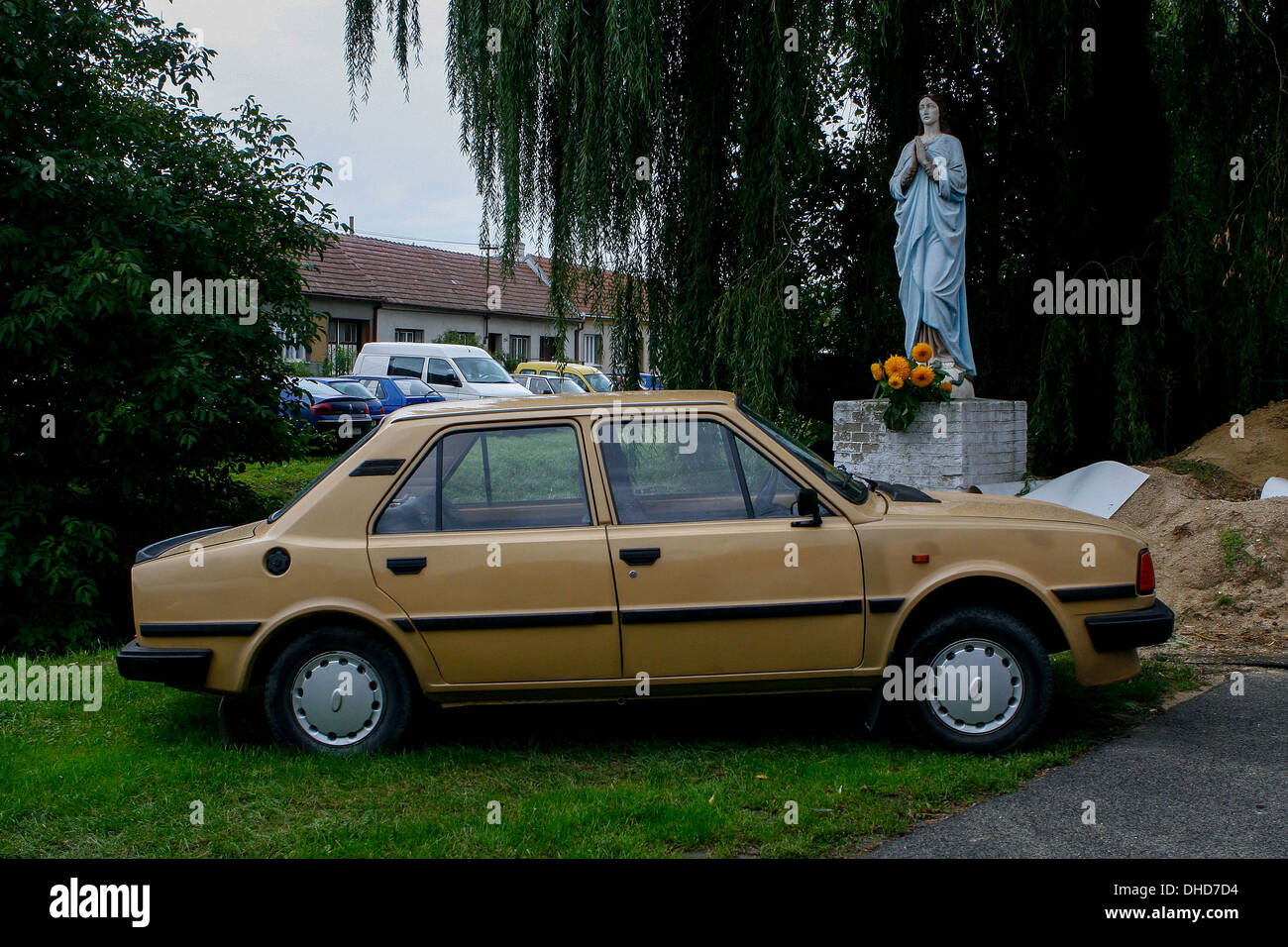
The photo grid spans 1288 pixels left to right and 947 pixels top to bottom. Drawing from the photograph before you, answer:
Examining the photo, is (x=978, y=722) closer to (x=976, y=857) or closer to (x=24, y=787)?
(x=976, y=857)

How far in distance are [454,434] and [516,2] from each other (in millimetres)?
5951

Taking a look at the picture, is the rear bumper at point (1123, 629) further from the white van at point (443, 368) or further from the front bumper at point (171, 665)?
the white van at point (443, 368)

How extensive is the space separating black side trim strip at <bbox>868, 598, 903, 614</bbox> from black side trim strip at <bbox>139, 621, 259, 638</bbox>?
105 inches

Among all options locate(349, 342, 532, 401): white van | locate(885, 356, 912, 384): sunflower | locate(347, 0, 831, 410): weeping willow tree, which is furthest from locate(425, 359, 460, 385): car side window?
locate(885, 356, 912, 384): sunflower

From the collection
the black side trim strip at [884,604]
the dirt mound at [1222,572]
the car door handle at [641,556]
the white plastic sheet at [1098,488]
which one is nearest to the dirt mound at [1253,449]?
the white plastic sheet at [1098,488]

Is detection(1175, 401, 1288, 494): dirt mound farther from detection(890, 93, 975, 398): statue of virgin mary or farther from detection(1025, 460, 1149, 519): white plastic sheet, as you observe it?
detection(890, 93, 975, 398): statue of virgin mary

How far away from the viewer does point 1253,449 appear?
1033 centimetres

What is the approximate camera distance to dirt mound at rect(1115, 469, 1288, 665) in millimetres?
7262

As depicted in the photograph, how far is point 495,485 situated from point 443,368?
75.7 ft

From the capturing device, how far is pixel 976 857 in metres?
3.96

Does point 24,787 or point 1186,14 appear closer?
point 24,787
